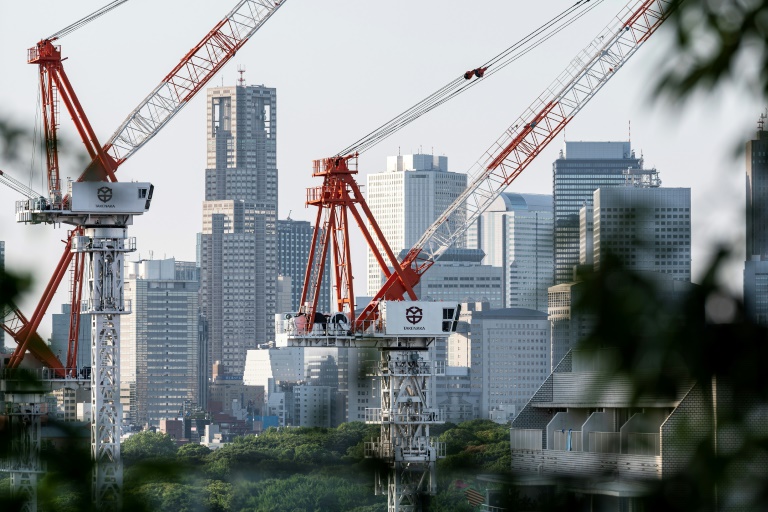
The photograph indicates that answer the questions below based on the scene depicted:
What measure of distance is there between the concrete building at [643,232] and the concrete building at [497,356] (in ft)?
352

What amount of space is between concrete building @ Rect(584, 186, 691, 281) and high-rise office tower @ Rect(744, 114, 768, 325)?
0.11 metres

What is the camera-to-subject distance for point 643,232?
2807 millimetres

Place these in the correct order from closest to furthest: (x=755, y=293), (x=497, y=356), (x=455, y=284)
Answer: (x=755, y=293) < (x=497, y=356) < (x=455, y=284)

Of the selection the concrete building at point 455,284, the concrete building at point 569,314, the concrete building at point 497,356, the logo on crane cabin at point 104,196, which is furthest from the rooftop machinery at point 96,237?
the concrete building at point 455,284

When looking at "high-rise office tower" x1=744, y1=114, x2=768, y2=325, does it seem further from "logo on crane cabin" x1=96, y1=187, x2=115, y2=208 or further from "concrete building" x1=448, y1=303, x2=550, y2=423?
"concrete building" x1=448, y1=303, x2=550, y2=423

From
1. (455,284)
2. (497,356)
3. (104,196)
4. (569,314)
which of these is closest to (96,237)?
(104,196)

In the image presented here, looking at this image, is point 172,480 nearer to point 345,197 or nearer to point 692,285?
point 692,285

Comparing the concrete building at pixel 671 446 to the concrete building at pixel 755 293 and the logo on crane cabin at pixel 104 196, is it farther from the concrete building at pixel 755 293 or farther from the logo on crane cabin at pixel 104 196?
the logo on crane cabin at pixel 104 196

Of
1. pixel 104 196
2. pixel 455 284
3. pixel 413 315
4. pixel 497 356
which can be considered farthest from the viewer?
pixel 455 284

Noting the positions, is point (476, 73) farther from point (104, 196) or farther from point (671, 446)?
point (671, 446)

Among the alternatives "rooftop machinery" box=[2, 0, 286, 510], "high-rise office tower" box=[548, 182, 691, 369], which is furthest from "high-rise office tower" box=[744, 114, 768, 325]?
"rooftop machinery" box=[2, 0, 286, 510]

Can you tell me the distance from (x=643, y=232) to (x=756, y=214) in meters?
0.20

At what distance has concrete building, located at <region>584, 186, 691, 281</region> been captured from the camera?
282cm

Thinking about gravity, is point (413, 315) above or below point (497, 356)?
below
